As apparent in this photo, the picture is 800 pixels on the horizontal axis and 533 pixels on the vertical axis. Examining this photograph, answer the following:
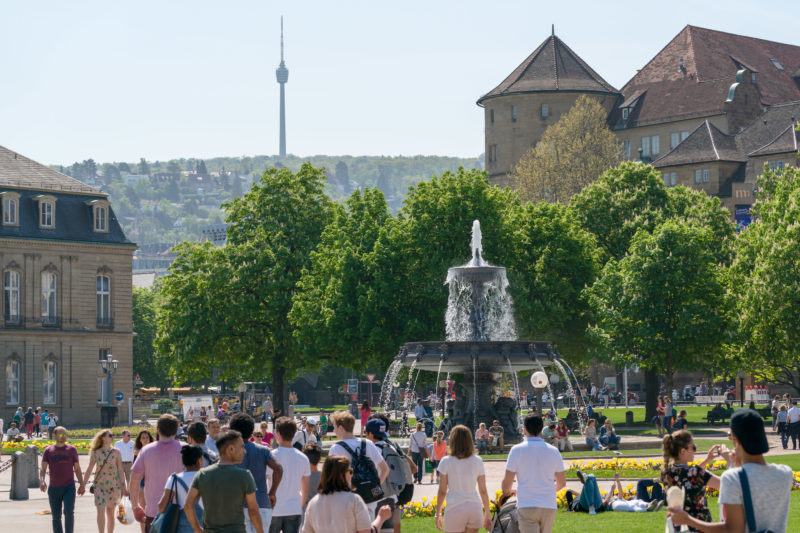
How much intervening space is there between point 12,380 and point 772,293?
40.1 metres

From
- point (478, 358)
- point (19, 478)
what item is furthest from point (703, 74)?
point (19, 478)

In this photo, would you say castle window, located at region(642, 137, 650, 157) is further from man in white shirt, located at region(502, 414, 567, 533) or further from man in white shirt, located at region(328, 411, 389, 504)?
man in white shirt, located at region(328, 411, 389, 504)

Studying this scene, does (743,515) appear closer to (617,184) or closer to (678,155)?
(617,184)

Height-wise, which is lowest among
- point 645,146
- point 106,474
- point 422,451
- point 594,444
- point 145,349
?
point 594,444

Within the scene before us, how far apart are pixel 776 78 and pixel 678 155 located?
16202 millimetres

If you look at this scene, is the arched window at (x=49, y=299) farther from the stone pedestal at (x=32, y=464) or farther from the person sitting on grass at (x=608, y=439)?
the person sitting on grass at (x=608, y=439)

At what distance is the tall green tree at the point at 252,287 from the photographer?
222 feet

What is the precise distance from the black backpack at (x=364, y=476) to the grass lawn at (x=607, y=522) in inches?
276

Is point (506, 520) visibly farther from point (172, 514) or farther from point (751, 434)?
point (751, 434)

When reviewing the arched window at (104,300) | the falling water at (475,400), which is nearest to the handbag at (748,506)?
the falling water at (475,400)

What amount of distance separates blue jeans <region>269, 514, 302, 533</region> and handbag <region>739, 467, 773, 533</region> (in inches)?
264

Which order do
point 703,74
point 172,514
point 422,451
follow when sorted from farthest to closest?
point 703,74
point 422,451
point 172,514

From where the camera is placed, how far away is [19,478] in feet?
101

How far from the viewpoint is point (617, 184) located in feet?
251
